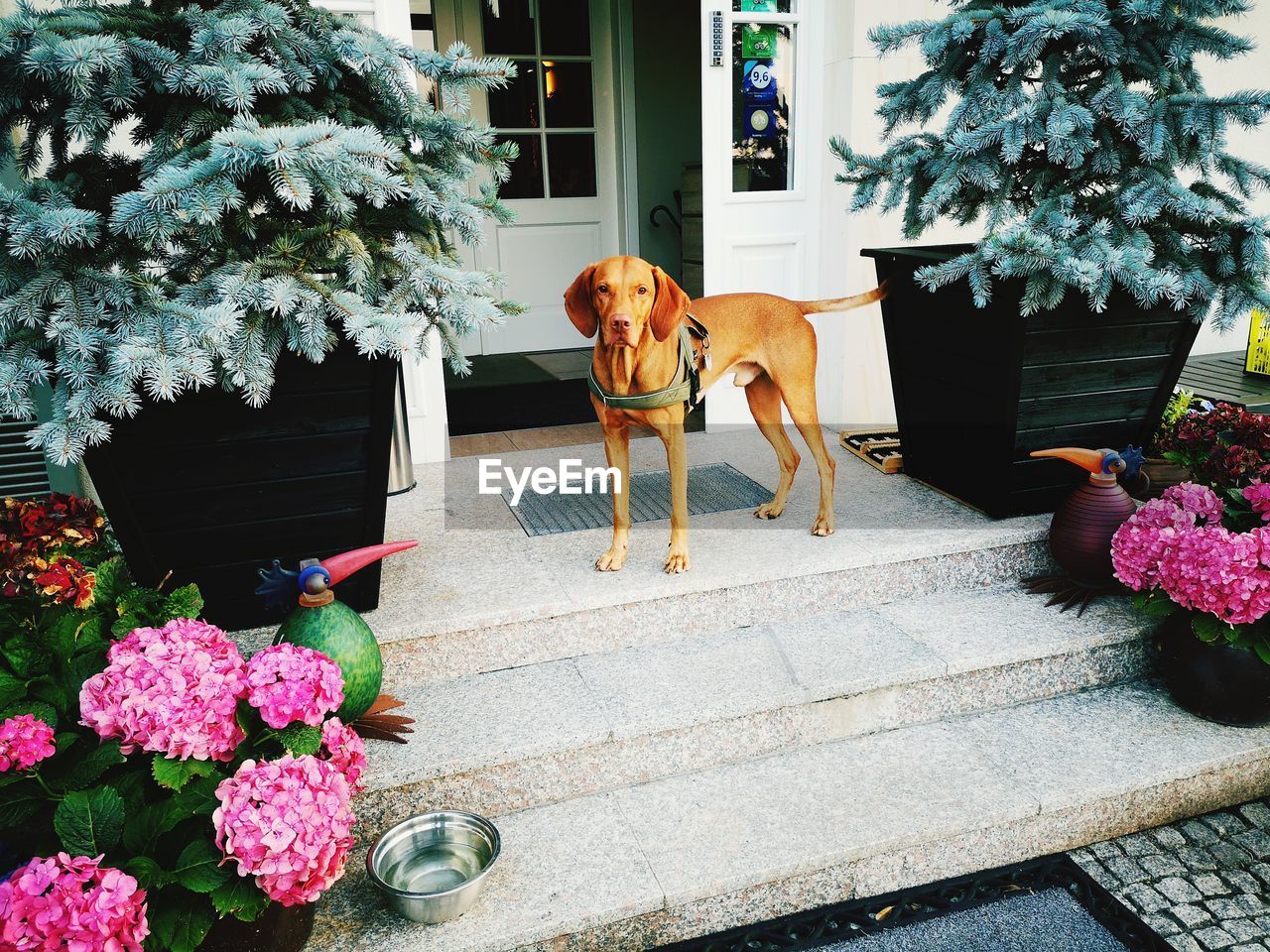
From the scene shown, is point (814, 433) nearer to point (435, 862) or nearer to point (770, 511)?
point (770, 511)

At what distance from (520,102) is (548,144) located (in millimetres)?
327

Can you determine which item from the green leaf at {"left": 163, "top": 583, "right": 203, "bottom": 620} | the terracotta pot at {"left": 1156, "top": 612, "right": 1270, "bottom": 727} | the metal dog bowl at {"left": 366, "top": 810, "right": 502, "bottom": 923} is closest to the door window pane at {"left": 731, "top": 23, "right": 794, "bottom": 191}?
the terracotta pot at {"left": 1156, "top": 612, "right": 1270, "bottom": 727}

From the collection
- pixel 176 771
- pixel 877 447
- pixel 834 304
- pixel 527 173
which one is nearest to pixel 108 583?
pixel 176 771

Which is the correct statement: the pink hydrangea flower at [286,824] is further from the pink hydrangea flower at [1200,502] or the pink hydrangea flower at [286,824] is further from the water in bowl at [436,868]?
the pink hydrangea flower at [1200,502]

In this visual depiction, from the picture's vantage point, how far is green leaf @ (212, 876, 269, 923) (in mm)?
1464

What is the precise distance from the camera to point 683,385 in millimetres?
2553

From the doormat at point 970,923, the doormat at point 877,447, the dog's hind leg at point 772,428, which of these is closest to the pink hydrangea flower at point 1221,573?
the doormat at point 970,923

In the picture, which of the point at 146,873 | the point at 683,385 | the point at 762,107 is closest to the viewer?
the point at 146,873

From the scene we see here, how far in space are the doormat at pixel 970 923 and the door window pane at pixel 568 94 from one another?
560cm

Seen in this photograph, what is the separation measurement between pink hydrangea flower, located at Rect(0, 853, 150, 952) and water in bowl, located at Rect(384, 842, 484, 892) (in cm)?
53

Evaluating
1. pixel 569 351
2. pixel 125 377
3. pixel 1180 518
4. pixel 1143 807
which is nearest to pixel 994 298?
pixel 1180 518

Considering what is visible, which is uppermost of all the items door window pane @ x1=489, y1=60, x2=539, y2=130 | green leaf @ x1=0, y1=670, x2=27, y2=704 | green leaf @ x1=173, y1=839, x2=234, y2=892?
door window pane @ x1=489, y1=60, x2=539, y2=130

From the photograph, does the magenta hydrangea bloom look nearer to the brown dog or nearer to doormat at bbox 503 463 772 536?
the brown dog

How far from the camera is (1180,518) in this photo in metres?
2.38
